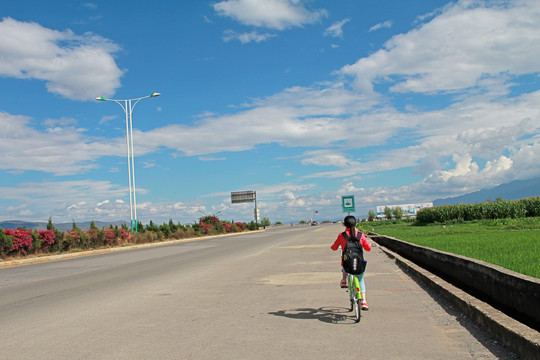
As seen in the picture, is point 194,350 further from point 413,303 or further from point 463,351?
point 413,303

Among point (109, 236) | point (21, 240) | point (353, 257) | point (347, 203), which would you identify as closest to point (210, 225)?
point (347, 203)

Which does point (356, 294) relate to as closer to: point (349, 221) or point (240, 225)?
point (349, 221)

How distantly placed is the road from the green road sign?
161ft

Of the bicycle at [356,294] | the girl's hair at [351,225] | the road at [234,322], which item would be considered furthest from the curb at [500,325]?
the girl's hair at [351,225]

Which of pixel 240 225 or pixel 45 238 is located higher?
pixel 45 238

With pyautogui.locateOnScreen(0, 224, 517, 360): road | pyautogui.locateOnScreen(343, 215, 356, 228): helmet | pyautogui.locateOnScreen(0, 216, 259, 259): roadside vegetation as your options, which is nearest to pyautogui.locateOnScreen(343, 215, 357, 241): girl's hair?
pyautogui.locateOnScreen(343, 215, 356, 228): helmet

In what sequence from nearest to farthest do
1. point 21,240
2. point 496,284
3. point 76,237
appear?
point 496,284 → point 21,240 → point 76,237

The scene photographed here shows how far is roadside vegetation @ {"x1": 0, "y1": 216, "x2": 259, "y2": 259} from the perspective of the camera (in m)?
24.2

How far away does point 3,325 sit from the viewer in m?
7.56

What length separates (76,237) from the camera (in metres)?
29.9

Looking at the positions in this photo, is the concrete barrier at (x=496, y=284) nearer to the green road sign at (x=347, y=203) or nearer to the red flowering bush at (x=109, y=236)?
the red flowering bush at (x=109, y=236)

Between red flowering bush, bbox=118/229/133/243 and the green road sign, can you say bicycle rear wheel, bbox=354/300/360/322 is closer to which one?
red flowering bush, bbox=118/229/133/243

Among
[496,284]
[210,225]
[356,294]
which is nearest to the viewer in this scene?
[356,294]

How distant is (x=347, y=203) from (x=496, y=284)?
2172 inches
